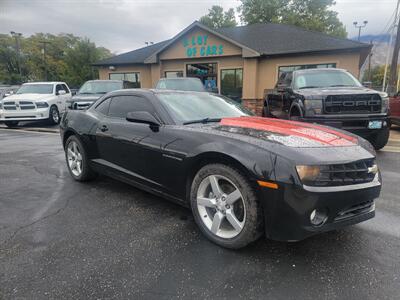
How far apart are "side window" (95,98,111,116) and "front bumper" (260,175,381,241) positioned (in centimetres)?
281

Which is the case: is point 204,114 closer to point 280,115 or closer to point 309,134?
point 309,134

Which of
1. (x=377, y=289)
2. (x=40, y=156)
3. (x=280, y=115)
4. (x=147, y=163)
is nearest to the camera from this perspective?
(x=377, y=289)

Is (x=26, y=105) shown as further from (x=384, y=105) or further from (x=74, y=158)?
(x=384, y=105)

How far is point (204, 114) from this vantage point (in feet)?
11.2

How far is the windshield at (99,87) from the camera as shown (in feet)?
39.0

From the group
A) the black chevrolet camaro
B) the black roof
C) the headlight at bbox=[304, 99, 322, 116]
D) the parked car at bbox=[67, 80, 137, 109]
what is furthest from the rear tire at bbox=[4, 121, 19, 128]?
the headlight at bbox=[304, 99, 322, 116]

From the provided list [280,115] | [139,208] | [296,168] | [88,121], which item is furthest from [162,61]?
[296,168]

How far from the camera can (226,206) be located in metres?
2.56

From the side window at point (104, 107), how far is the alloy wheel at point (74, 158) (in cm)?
74

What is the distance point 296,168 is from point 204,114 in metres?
1.57

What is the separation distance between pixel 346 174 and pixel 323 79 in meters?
5.37

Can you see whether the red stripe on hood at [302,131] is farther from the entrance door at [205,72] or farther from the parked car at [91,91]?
the entrance door at [205,72]

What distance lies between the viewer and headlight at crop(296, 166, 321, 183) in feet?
6.95

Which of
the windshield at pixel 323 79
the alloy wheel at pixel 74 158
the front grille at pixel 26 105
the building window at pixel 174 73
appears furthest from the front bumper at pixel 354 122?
the building window at pixel 174 73
